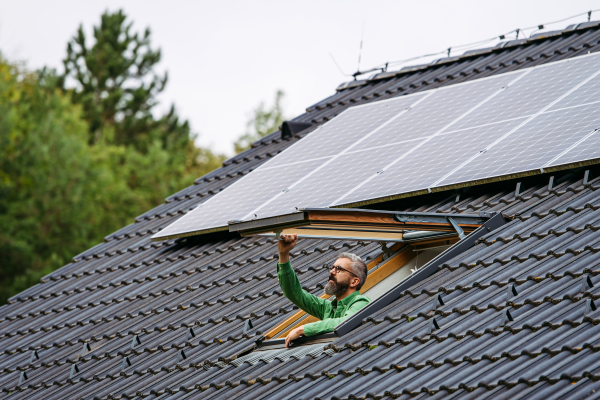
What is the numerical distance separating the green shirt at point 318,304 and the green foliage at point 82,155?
31.1m

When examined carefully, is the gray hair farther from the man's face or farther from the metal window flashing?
the metal window flashing

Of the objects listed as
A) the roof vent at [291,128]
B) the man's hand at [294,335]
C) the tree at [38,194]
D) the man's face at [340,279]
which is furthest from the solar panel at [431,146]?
the tree at [38,194]

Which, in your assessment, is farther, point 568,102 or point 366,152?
point 366,152

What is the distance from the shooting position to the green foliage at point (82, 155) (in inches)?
1464

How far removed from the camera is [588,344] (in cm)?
465

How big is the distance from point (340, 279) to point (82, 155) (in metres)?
36.2

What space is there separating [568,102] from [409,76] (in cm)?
392

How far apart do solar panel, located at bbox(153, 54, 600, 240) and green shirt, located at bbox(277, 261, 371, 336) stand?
45.0 inches

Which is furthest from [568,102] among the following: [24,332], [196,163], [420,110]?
[196,163]

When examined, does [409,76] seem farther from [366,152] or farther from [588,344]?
[588,344]

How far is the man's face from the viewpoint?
6.45 metres

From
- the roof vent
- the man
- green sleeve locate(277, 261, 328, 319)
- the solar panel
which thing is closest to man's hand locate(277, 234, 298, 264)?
green sleeve locate(277, 261, 328, 319)

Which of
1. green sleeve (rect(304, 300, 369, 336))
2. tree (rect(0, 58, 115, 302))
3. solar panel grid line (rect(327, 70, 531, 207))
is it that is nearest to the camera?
green sleeve (rect(304, 300, 369, 336))

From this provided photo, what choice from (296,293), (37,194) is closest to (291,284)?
(296,293)
